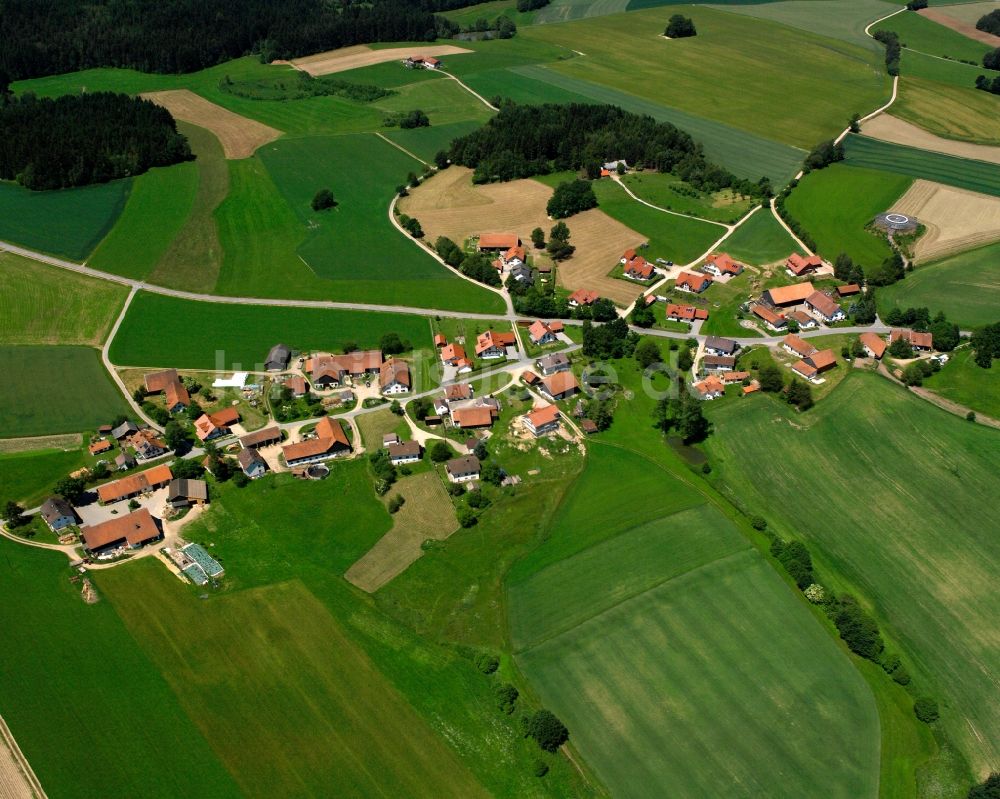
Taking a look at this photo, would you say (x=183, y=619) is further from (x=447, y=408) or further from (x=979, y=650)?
(x=979, y=650)

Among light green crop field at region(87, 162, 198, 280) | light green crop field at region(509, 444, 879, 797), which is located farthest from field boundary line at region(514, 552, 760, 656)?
light green crop field at region(87, 162, 198, 280)

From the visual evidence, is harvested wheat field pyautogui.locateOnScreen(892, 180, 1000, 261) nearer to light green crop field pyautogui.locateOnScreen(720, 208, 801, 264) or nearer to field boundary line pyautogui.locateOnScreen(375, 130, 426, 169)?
light green crop field pyautogui.locateOnScreen(720, 208, 801, 264)

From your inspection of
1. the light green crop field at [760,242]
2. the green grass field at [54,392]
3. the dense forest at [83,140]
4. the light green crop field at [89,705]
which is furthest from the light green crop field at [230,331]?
the light green crop field at [760,242]

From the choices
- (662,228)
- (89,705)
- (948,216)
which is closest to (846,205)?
(948,216)

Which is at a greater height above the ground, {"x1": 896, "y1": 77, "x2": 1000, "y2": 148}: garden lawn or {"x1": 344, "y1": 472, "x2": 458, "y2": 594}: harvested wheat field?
{"x1": 896, "y1": 77, "x2": 1000, "y2": 148}: garden lawn

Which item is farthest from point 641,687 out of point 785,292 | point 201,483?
point 785,292

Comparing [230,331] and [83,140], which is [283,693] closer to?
[230,331]
